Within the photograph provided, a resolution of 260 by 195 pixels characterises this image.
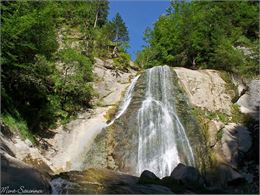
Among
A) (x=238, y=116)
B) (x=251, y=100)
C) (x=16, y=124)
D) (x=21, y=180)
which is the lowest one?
(x=21, y=180)

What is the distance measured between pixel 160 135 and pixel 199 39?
37.1 ft

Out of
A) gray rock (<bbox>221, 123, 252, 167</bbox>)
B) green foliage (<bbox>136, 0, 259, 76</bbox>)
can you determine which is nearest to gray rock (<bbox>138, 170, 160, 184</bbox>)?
gray rock (<bbox>221, 123, 252, 167</bbox>)

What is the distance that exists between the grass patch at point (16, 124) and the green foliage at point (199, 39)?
1366 centimetres

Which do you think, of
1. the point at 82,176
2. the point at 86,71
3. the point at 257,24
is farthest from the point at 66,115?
the point at 257,24

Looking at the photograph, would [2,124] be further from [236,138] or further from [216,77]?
[216,77]

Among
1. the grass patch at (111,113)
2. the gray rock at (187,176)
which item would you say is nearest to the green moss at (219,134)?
the gray rock at (187,176)

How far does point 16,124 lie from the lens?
55.4 ft

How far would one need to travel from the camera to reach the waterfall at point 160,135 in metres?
17.8

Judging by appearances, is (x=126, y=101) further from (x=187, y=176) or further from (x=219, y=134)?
(x=187, y=176)

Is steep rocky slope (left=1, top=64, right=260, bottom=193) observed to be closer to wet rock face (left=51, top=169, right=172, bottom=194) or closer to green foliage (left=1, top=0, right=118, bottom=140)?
wet rock face (left=51, top=169, right=172, bottom=194)

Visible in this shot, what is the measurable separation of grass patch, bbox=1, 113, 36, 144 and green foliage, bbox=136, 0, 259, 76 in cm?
1366

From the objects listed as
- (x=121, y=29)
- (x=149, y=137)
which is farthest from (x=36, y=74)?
(x=121, y=29)

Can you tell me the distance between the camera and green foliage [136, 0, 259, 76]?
2583 cm

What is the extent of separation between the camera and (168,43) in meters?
30.3
